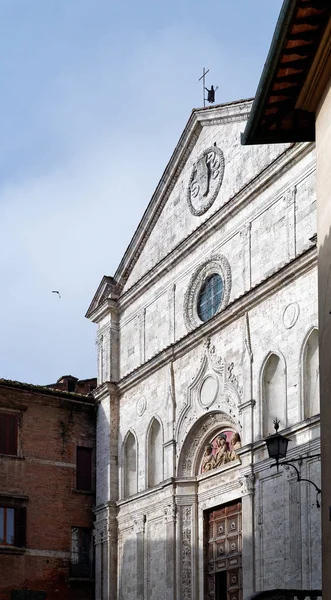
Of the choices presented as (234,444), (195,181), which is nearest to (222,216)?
(195,181)

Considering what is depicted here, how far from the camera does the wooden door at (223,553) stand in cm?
2433

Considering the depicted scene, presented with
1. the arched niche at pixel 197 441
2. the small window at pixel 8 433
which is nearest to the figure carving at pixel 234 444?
the arched niche at pixel 197 441

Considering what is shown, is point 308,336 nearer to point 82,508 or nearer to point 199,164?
point 199,164

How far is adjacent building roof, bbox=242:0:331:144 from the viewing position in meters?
11.9

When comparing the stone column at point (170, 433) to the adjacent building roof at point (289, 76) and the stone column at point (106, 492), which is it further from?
the adjacent building roof at point (289, 76)

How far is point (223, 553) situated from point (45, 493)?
22.6 ft

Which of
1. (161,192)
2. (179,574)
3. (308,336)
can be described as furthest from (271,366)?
(161,192)

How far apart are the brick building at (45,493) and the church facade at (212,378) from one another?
0.77m

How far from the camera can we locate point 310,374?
22016 millimetres

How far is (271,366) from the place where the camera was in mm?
23562

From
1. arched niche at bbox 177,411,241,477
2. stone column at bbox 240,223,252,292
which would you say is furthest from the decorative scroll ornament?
arched niche at bbox 177,411,241,477

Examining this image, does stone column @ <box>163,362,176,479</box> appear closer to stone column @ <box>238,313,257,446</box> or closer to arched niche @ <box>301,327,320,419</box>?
stone column @ <box>238,313,257,446</box>

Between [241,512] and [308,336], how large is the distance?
4.60 m

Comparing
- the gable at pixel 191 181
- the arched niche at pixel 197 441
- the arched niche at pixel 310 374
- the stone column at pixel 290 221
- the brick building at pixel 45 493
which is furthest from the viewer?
the brick building at pixel 45 493
